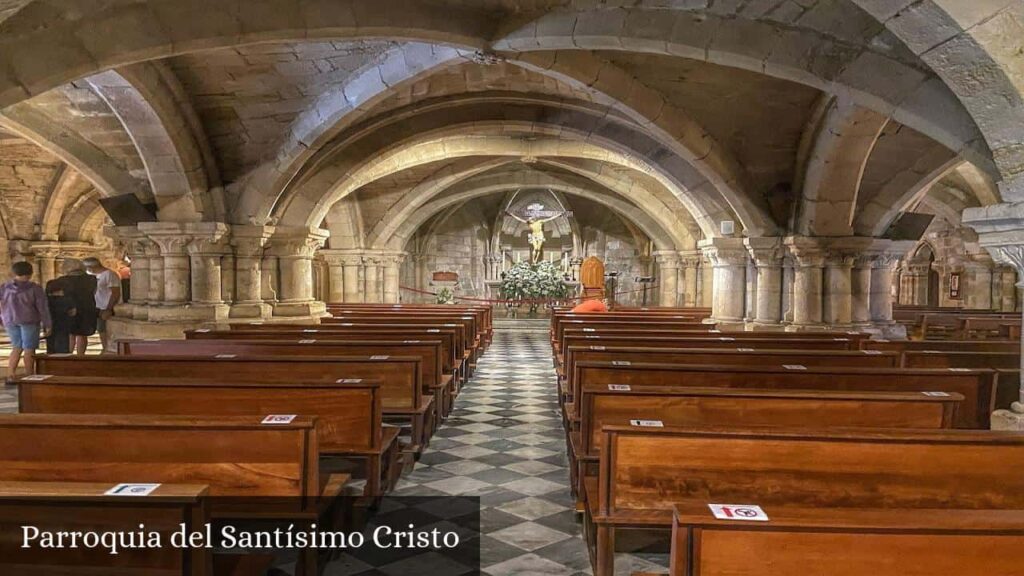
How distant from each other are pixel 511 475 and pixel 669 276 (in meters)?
14.9

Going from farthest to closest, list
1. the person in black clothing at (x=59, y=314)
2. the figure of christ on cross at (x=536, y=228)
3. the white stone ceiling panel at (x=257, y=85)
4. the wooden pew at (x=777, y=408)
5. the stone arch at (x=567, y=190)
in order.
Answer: the figure of christ on cross at (x=536, y=228) < the stone arch at (x=567, y=190) < the person in black clothing at (x=59, y=314) < the white stone ceiling panel at (x=257, y=85) < the wooden pew at (x=777, y=408)

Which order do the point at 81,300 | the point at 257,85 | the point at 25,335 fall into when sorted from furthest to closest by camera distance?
the point at 81,300 → the point at 257,85 → the point at 25,335

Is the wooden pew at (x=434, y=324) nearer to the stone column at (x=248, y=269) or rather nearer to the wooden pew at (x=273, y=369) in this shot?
the stone column at (x=248, y=269)

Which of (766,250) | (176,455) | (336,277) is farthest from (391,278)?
(176,455)

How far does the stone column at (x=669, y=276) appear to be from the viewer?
18.6m

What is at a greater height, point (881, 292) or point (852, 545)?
point (881, 292)

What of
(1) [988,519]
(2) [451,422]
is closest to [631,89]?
(2) [451,422]

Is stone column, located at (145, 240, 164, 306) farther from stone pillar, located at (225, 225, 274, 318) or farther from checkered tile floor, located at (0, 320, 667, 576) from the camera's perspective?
checkered tile floor, located at (0, 320, 667, 576)

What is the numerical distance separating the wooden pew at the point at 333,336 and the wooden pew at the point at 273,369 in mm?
1697

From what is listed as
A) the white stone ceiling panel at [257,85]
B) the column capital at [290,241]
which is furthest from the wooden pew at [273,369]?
the column capital at [290,241]

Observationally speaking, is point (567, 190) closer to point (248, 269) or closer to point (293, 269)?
point (293, 269)

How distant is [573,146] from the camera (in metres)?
13.5

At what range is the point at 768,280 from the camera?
30.2 ft

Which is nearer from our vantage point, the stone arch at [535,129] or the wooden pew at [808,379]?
the wooden pew at [808,379]
